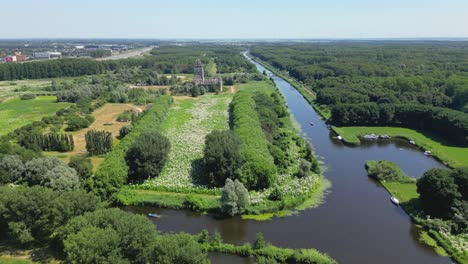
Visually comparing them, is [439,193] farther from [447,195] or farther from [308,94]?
[308,94]

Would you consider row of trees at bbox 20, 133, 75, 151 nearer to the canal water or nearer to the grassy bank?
the grassy bank

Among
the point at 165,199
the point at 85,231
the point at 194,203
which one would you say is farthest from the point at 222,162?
the point at 85,231

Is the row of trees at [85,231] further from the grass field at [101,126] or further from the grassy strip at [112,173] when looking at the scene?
A: the grass field at [101,126]

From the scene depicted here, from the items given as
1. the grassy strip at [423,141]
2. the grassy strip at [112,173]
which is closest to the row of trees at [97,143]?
the grassy strip at [112,173]

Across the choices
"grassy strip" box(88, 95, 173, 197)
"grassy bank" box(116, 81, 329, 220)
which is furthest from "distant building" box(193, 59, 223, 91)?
"grassy strip" box(88, 95, 173, 197)

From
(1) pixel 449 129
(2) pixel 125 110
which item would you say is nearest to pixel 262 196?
(1) pixel 449 129

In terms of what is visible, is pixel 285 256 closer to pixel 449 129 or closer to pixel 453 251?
pixel 453 251
